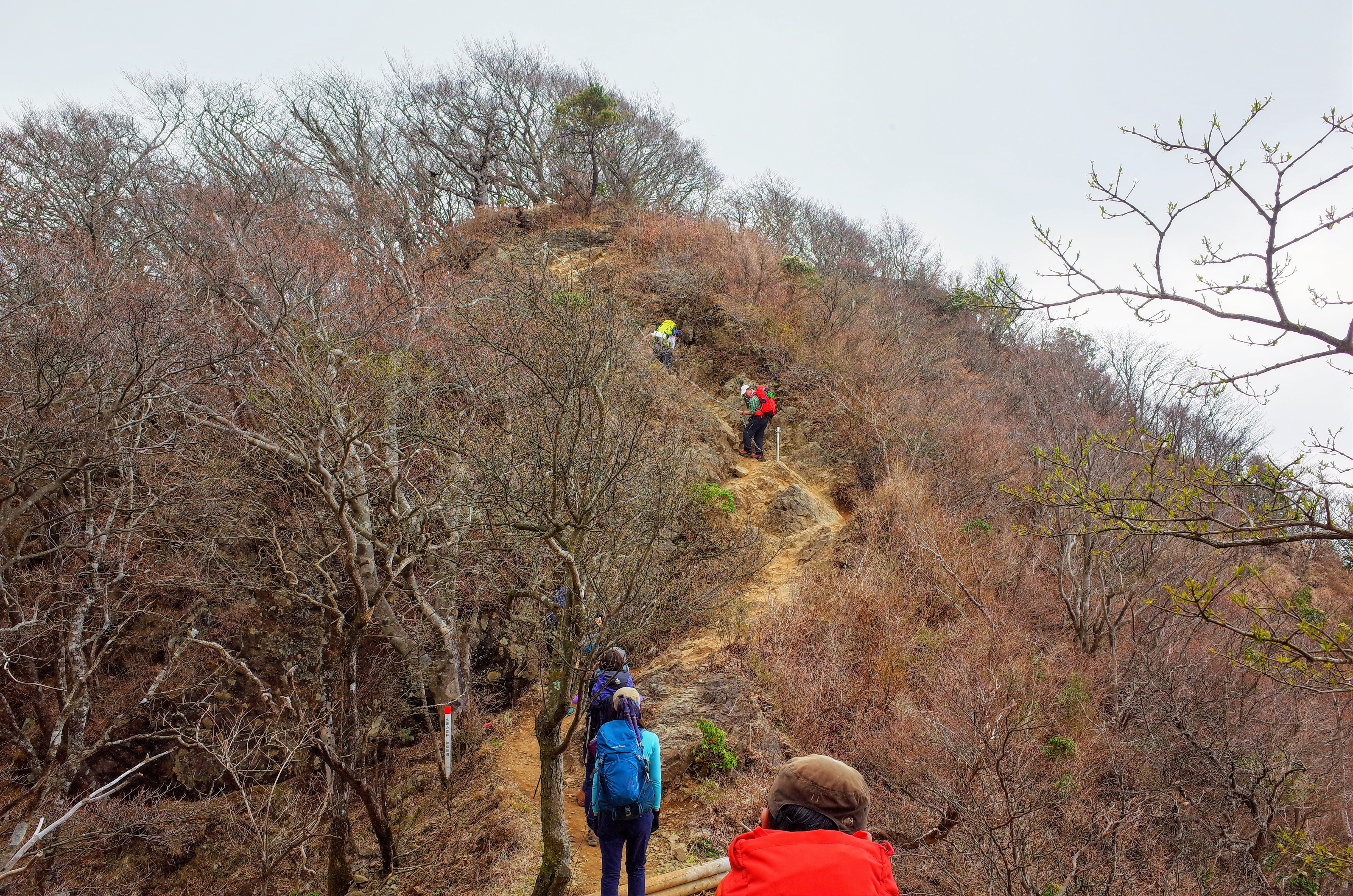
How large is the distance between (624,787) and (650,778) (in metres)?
0.21

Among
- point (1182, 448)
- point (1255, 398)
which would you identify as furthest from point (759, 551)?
point (1182, 448)

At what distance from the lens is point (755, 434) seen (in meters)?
14.5

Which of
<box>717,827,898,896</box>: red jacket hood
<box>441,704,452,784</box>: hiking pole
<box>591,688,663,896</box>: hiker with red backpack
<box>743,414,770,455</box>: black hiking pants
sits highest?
<box>743,414,770,455</box>: black hiking pants

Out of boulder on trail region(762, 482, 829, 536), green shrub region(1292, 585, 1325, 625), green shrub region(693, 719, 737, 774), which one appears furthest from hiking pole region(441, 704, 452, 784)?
green shrub region(1292, 585, 1325, 625)

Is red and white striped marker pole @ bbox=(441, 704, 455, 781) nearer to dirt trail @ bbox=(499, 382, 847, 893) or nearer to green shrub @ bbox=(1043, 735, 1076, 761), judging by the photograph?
dirt trail @ bbox=(499, 382, 847, 893)

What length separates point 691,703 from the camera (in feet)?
27.9

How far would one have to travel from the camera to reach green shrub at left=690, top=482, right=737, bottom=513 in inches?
496

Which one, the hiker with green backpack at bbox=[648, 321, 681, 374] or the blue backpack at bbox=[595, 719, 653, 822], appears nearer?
the blue backpack at bbox=[595, 719, 653, 822]

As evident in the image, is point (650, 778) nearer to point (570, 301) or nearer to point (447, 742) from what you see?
point (447, 742)

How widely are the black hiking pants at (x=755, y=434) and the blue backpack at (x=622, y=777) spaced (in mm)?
→ 10686

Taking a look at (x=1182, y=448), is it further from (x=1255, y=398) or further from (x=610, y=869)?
(x=610, y=869)

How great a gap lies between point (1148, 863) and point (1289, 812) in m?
2.90

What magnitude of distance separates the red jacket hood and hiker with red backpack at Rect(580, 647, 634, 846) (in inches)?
107

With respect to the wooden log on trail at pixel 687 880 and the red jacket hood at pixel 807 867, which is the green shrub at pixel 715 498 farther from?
the red jacket hood at pixel 807 867
